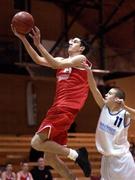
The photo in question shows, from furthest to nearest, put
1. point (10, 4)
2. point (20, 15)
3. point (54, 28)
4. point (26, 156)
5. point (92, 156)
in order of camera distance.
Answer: point (54, 28) < point (10, 4) < point (92, 156) < point (26, 156) < point (20, 15)

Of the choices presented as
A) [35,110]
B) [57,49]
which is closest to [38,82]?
[35,110]

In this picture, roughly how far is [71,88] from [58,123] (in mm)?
473

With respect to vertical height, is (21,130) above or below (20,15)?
below

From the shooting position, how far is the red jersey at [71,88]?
6.27 meters

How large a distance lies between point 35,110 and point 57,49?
10.8 feet

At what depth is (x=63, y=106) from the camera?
6.21 meters

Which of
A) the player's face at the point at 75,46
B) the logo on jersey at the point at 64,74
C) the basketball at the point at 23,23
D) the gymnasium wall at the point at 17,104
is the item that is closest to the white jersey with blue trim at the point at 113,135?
the logo on jersey at the point at 64,74

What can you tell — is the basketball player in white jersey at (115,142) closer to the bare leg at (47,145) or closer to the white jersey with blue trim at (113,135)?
the white jersey with blue trim at (113,135)

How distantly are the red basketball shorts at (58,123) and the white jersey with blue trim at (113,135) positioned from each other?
0.45 metres

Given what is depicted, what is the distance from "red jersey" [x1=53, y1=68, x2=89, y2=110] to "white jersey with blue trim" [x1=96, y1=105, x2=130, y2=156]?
0.40m

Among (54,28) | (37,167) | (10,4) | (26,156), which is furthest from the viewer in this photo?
(54,28)

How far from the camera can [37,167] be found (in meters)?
12.8

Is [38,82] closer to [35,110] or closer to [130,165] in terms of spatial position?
[35,110]

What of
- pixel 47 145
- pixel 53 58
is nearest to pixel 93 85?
pixel 53 58
